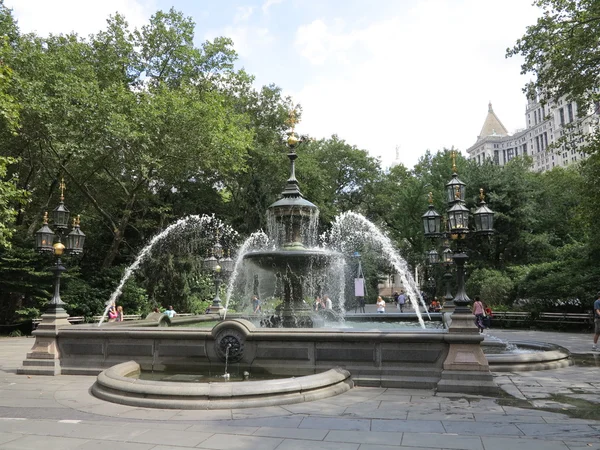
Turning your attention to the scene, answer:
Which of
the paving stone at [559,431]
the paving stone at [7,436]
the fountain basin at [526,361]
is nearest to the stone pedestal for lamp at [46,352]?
the paving stone at [7,436]

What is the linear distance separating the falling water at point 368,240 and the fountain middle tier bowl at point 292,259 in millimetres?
2442

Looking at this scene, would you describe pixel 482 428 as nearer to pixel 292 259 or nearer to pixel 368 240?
pixel 292 259

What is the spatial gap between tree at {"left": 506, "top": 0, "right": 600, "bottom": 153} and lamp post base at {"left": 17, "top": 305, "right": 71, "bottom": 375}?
18.1 m

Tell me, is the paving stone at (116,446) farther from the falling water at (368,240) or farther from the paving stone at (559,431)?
the falling water at (368,240)

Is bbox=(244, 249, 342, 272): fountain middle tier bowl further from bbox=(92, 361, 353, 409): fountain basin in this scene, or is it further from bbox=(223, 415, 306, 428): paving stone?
bbox=(223, 415, 306, 428): paving stone

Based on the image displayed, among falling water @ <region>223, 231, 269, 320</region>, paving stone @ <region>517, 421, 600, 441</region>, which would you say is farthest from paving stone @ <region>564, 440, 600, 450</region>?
falling water @ <region>223, 231, 269, 320</region>

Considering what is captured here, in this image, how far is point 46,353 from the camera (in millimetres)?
11242

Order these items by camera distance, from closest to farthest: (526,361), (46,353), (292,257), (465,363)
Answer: (465,363), (46,353), (526,361), (292,257)

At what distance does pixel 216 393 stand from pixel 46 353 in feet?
18.9

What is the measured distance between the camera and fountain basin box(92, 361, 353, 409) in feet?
25.3

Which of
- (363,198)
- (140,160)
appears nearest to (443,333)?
(140,160)

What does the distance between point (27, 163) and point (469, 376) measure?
26.4m

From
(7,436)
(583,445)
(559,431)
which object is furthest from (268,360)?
(583,445)

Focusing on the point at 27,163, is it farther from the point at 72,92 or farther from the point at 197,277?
the point at 197,277
